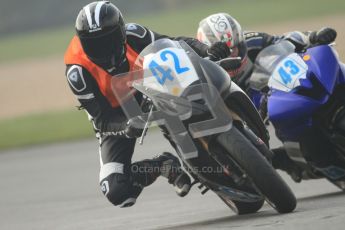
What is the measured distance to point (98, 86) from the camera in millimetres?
7762

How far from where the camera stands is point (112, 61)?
24.6 feet

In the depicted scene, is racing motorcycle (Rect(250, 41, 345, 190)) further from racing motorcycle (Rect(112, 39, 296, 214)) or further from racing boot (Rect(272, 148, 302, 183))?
racing motorcycle (Rect(112, 39, 296, 214))

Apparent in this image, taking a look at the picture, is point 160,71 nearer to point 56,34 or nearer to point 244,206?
point 244,206

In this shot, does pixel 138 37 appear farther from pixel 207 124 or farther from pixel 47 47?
pixel 47 47

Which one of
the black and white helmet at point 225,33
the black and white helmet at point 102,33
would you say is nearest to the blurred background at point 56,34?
the black and white helmet at point 225,33

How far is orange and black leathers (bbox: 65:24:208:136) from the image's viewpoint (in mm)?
7598

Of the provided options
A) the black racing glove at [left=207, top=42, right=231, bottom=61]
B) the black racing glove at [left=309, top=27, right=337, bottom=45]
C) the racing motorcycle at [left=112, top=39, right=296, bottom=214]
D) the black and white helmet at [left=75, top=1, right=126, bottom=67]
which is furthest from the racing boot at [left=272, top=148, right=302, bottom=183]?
the black and white helmet at [left=75, top=1, right=126, bottom=67]

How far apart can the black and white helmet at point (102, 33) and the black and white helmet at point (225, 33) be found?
4.88ft

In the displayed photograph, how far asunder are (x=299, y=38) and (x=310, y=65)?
1862 millimetres

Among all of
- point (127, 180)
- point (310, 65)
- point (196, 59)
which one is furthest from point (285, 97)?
point (127, 180)

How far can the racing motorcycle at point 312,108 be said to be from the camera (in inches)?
288

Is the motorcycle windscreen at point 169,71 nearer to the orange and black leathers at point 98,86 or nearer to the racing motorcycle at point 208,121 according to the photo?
the racing motorcycle at point 208,121

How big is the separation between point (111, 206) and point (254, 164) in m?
3.55

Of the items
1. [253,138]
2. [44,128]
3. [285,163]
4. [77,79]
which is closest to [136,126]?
[253,138]
